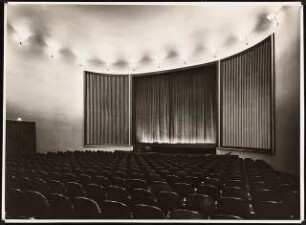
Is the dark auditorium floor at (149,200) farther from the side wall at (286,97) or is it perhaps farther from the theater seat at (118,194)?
the side wall at (286,97)

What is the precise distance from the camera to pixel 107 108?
62.7ft

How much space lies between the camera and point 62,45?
1430cm

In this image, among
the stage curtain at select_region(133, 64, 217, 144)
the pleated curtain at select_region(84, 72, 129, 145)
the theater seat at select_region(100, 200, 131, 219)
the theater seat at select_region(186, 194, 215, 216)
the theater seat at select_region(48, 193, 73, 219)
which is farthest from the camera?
the pleated curtain at select_region(84, 72, 129, 145)

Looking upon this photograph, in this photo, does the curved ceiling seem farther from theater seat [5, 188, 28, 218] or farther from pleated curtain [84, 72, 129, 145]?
theater seat [5, 188, 28, 218]

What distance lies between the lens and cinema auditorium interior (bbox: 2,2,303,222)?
4.52 m

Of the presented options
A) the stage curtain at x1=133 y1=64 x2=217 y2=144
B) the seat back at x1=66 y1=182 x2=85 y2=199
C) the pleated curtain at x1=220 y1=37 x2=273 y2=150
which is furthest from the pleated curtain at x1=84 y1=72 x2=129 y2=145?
the seat back at x1=66 y1=182 x2=85 y2=199

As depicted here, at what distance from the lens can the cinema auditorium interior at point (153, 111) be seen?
178 inches

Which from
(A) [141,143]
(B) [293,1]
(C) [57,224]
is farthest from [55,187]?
(A) [141,143]

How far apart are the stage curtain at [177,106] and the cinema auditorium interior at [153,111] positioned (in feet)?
0.21

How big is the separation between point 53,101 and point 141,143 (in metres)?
6.22

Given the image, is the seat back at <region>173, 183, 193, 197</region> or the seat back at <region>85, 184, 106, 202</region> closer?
the seat back at <region>85, 184, 106, 202</region>

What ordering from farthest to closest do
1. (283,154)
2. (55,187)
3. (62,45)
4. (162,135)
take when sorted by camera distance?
1. (162,135)
2. (62,45)
3. (283,154)
4. (55,187)

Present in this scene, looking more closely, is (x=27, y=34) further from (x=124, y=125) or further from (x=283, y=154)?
(x=283, y=154)

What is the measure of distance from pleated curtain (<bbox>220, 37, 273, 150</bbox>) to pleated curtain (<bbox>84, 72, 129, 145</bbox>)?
676 centimetres
